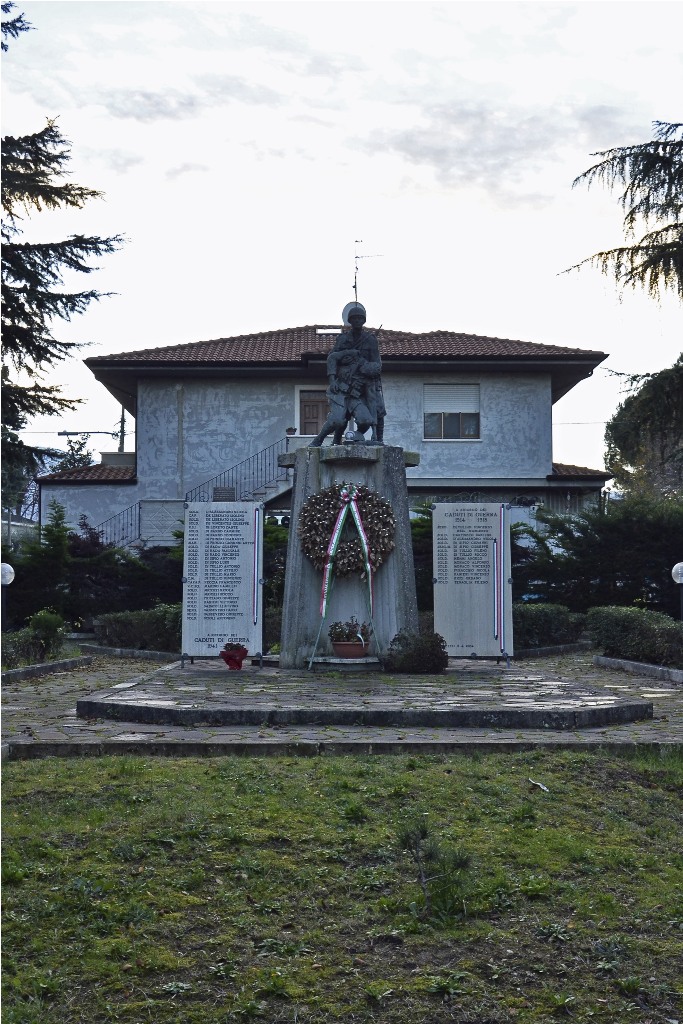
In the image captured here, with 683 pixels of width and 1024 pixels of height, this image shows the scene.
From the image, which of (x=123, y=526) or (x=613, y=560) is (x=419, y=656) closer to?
(x=613, y=560)

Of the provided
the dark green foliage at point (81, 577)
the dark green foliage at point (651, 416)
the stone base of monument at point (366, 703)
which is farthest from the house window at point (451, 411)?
the stone base of monument at point (366, 703)

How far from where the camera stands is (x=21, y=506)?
48.7 m

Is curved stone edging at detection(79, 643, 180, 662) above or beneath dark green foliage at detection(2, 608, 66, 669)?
beneath

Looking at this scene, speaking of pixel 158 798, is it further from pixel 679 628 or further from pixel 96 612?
pixel 96 612

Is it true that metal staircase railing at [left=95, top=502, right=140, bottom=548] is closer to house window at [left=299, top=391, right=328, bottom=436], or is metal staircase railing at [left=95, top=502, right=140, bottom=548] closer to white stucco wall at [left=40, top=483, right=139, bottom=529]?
white stucco wall at [left=40, top=483, right=139, bottom=529]

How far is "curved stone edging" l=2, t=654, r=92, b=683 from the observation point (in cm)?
1217

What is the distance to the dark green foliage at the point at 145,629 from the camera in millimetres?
16656

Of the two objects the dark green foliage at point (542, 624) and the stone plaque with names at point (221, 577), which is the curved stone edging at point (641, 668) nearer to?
the dark green foliage at point (542, 624)

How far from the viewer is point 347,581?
13.1m

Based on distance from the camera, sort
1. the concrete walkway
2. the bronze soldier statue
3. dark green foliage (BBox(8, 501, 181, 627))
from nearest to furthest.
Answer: the concrete walkway → the bronze soldier statue → dark green foliage (BBox(8, 501, 181, 627))

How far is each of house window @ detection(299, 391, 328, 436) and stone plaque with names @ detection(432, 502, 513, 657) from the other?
50.6ft

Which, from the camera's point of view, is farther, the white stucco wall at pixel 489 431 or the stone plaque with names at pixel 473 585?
the white stucco wall at pixel 489 431

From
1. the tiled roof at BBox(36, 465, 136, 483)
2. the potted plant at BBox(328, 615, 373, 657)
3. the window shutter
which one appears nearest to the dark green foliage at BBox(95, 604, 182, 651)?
the potted plant at BBox(328, 615, 373, 657)

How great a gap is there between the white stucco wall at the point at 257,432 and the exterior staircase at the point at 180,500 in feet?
1.36
